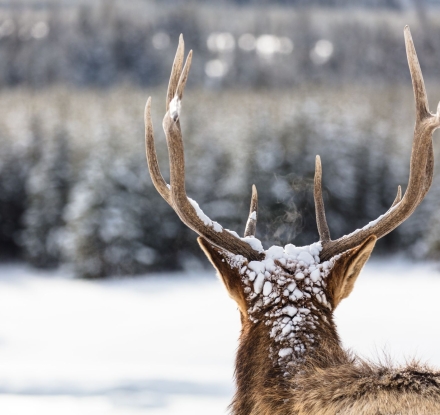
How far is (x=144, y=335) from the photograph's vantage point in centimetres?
1403

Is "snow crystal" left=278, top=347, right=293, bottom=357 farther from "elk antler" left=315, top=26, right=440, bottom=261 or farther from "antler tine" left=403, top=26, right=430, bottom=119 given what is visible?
"antler tine" left=403, top=26, right=430, bottom=119

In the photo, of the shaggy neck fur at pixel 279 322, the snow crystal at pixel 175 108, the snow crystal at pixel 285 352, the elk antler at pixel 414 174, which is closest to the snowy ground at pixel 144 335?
the elk antler at pixel 414 174

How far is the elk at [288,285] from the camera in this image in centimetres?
267

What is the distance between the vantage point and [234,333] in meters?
13.9

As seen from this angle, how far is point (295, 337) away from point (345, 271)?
0.34 metres

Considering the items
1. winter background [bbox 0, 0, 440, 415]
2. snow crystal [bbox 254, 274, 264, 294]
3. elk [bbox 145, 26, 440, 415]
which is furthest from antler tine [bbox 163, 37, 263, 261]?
winter background [bbox 0, 0, 440, 415]

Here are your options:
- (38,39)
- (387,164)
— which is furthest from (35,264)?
(38,39)

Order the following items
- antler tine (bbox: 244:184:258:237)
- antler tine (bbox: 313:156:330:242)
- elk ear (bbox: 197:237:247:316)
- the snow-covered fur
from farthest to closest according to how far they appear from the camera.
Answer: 1. antler tine (bbox: 244:184:258:237)
2. antler tine (bbox: 313:156:330:242)
3. elk ear (bbox: 197:237:247:316)
4. the snow-covered fur

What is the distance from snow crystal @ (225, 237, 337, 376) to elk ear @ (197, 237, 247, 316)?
30 millimetres

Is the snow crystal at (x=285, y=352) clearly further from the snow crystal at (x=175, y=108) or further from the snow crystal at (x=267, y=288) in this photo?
the snow crystal at (x=175, y=108)

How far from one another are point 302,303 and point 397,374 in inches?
22.2

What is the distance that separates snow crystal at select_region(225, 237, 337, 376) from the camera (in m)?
2.78

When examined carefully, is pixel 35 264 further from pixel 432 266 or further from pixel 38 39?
pixel 38 39

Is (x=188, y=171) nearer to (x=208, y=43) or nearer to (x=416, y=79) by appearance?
(x=416, y=79)
